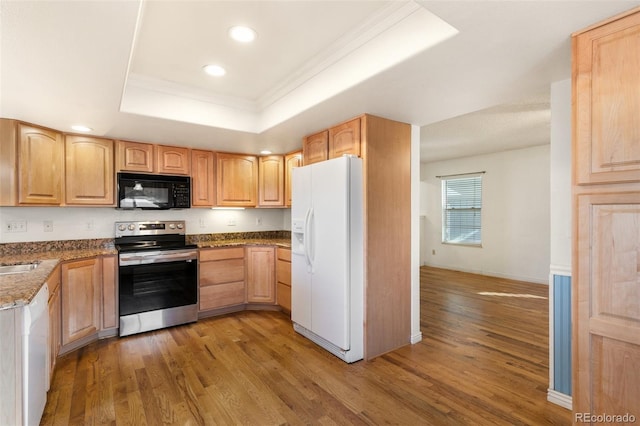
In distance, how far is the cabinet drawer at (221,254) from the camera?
12.4 feet

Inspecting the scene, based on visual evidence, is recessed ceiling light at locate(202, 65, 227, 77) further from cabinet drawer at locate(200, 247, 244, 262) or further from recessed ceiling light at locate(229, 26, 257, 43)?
cabinet drawer at locate(200, 247, 244, 262)

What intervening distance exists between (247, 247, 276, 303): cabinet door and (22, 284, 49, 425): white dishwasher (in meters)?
2.24

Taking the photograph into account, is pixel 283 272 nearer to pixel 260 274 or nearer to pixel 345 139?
pixel 260 274

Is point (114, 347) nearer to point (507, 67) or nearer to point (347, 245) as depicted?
point (347, 245)

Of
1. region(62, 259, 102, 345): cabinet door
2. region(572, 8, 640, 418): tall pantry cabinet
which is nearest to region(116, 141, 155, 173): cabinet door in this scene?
region(62, 259, 102, 345): cabinet door

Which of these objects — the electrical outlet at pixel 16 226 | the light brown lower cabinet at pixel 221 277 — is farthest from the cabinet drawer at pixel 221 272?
the electrical outlet at pixel 16 226

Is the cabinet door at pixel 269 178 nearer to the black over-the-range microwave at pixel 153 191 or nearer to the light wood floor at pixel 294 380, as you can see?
the black over-the-range microwave at pixel 153 191

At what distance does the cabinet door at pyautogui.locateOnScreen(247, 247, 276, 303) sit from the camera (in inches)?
160

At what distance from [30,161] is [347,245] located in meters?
3.03

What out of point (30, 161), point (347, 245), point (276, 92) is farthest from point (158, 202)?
point (347, 245)

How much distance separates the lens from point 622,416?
4.58ft

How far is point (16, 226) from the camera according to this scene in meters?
3.16

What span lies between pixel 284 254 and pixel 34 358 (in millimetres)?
2487

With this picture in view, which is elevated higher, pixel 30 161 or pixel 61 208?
pixel 30 161
